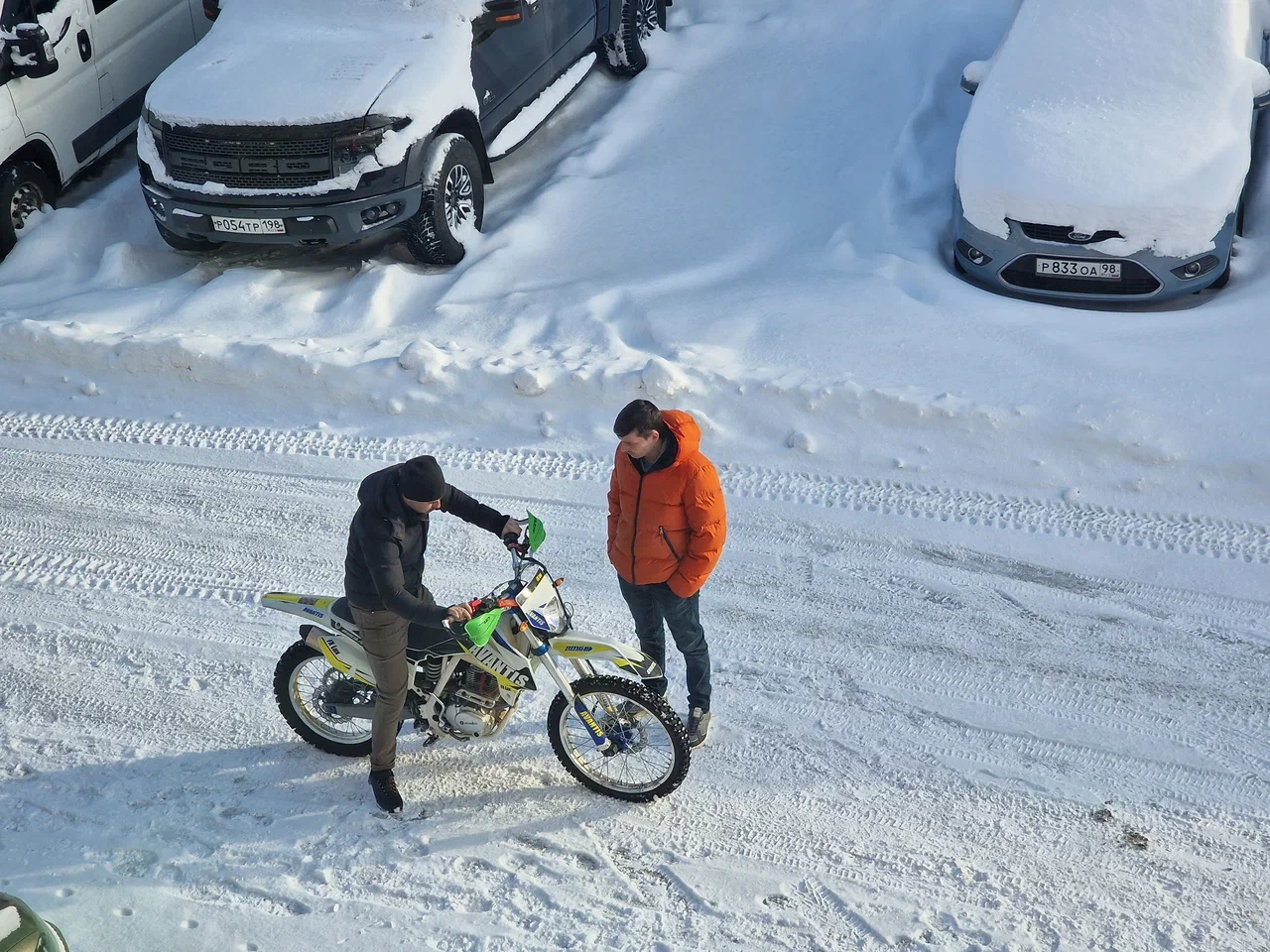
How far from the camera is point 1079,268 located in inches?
282

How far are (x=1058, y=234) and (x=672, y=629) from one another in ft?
12.7

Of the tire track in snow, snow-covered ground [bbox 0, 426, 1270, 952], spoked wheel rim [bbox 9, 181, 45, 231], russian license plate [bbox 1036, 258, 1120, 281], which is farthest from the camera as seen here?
spoked wheel rim [bbox 9, 181, 45, 231]

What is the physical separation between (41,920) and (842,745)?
2967mm

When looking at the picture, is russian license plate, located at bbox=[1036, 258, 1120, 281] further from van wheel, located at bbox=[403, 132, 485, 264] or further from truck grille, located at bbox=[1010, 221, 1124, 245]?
van wheel, located at bbox=[403, 132, 485, 264]

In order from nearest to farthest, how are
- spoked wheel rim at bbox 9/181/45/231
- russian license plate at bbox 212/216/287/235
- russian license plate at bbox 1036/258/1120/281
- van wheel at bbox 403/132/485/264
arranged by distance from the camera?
russian license plate at bbox 1036/258/1120/281
russian license plate at bbox 212/216/287/235
van wheel at bbox 403/132/485/264
spoked wheel rim at bbox 9/181/45/231

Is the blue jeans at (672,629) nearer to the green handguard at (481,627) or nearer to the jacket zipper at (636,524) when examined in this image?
the jacket zipper at (636,524)

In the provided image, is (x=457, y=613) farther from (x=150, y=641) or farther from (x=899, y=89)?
(x=899, y=89)

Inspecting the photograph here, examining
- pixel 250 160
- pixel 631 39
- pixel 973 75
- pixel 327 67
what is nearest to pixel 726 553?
pixel 250 160

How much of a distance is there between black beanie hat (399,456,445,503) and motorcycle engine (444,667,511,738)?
37.5 inches

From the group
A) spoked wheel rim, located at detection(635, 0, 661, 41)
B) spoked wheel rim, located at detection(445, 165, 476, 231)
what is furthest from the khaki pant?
spoked wheel rim, located at detection(635, 0, 661, 41)

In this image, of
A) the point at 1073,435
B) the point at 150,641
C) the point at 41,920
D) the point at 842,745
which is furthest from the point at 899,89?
the point at 41,920

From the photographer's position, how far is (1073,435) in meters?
6.43

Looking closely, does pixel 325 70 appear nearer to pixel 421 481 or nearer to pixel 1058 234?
pixel 1058 234

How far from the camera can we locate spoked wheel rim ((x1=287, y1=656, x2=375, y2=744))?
16.2ft
